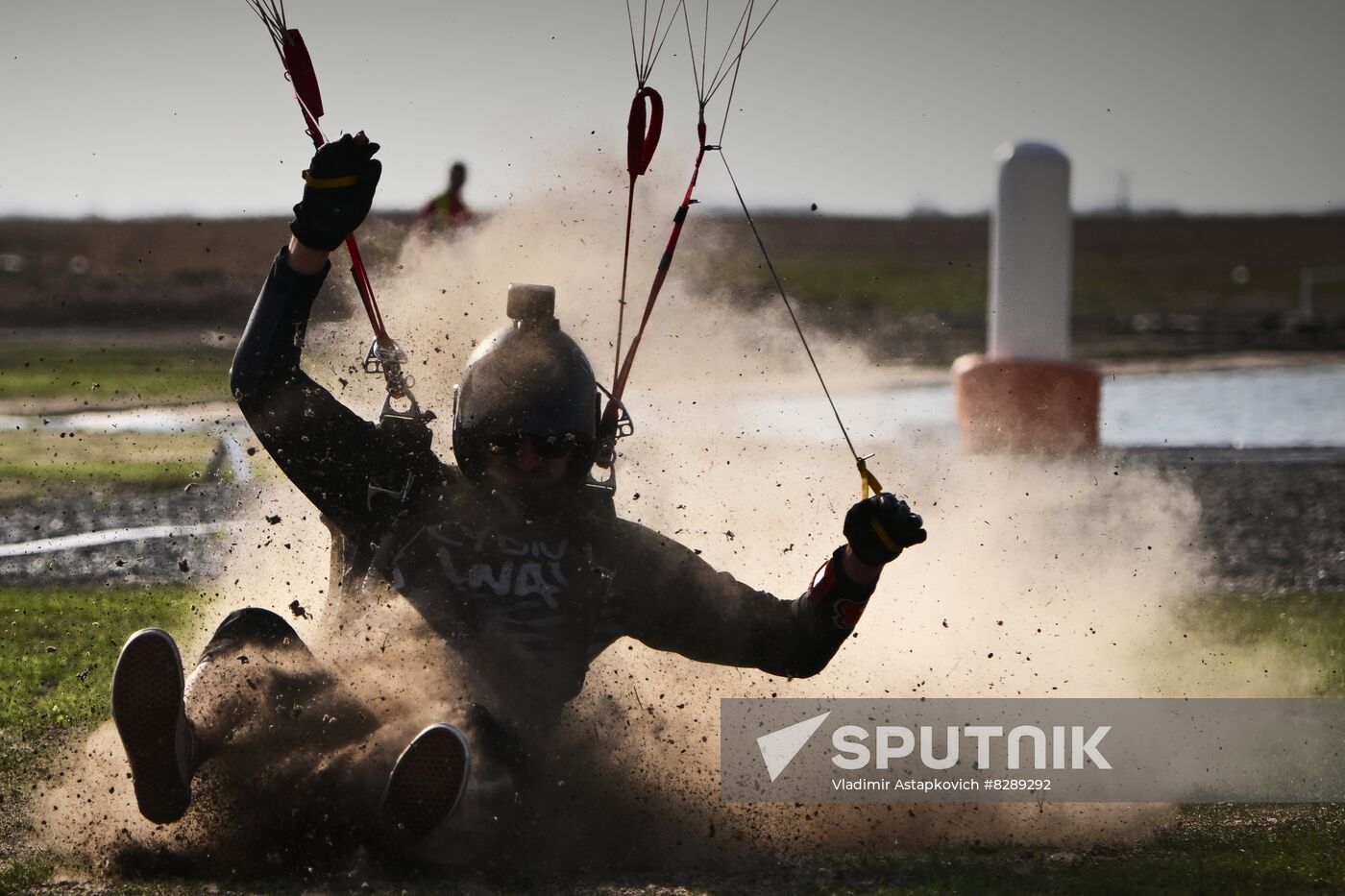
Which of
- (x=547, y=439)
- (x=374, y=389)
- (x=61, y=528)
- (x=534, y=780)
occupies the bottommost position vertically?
(x=534, y=780)

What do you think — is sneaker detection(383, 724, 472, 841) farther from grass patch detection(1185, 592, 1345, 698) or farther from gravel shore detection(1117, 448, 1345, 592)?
gravel shore detection(1117, 448, 1345, 592)

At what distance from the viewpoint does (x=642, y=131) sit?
565cm

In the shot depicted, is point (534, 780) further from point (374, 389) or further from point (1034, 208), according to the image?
point (1034, 208)

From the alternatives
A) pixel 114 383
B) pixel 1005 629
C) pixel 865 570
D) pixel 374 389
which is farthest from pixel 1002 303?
pixel 114 383

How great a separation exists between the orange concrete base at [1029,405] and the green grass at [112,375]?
266 inches

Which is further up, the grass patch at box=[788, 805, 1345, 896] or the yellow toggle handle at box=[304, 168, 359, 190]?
the yellow toggle handle at box=[304, 168, 359, 190]

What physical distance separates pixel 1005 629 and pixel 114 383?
15338mm

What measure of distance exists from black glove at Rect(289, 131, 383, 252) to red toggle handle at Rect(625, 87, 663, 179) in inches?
43.7

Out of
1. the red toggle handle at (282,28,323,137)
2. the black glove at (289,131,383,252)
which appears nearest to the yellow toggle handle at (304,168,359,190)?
the black glove at (289,131,383,252)

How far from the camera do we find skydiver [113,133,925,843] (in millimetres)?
4723

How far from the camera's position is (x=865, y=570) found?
5.03 m

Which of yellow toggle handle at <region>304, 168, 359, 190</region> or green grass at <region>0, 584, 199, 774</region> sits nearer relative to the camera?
yellow toggle handle at <region>304, 168, 359, 190</region>

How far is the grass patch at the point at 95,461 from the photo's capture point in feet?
41.5

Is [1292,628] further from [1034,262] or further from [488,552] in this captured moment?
[488,552]
